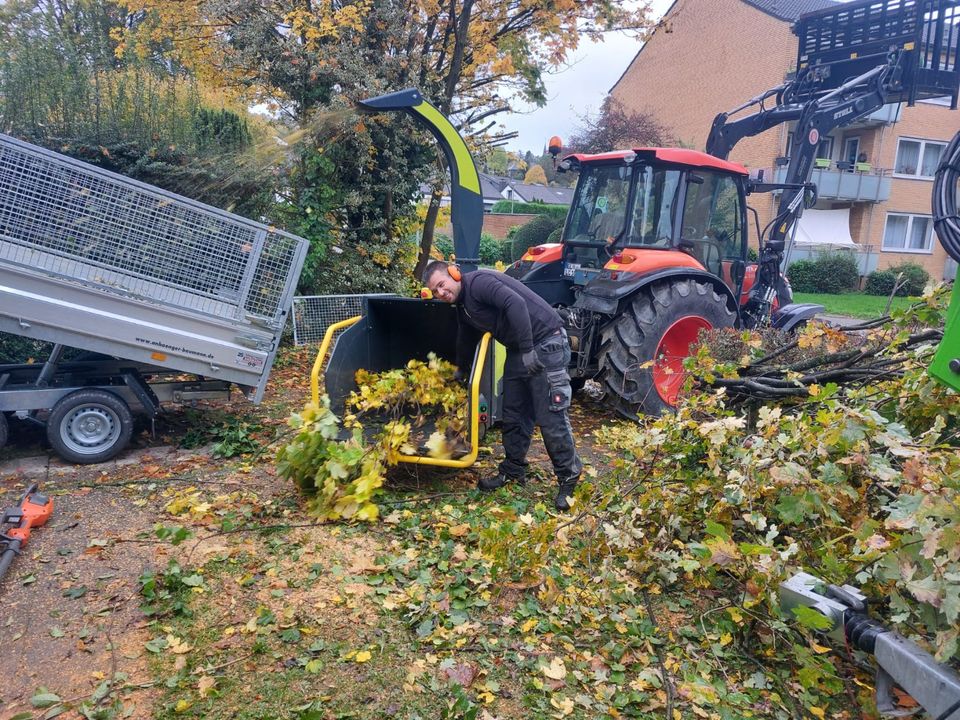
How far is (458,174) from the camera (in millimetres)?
5969

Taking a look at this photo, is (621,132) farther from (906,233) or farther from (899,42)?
(899,42)

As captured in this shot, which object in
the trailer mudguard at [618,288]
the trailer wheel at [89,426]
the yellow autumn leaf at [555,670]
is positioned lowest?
the yellow autumn leaf at [555,670]

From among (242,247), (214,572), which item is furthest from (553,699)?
(242,247)

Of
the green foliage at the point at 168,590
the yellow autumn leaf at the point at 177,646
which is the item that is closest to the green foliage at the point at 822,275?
the green foliage at the point at 168,590

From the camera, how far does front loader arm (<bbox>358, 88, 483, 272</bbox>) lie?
5.67 m

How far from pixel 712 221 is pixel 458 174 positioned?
2.56 metres

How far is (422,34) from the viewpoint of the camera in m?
10.0

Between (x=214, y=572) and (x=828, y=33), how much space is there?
26.2 feet

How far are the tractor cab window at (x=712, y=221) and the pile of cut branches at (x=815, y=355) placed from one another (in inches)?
55.4

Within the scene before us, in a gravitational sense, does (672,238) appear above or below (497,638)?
above

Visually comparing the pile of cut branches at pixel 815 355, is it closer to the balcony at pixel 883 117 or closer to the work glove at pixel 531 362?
the work glove at pixel 531 362

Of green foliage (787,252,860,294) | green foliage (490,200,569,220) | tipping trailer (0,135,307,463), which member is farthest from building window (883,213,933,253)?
tipping trailer (0,135,307,463)

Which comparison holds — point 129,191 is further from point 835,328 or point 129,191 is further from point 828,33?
point 828,33

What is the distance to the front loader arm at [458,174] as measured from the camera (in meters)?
5.67
